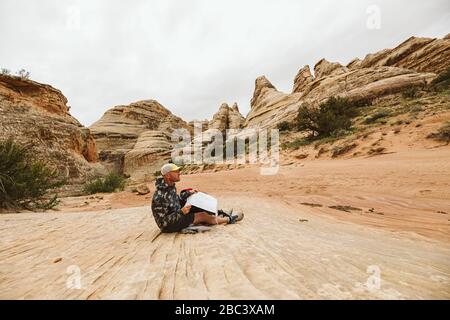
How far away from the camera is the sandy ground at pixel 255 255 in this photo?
59.2 inches

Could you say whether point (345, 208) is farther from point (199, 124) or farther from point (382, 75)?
point (199, 124)

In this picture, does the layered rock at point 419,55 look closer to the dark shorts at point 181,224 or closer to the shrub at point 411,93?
the shrub at point 411,93

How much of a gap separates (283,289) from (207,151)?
102 feet

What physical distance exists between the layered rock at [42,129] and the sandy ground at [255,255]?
37.4 feet

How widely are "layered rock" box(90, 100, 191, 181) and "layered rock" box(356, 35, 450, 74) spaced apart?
3118cm

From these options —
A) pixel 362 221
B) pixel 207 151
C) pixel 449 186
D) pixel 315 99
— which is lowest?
pixel 362 221

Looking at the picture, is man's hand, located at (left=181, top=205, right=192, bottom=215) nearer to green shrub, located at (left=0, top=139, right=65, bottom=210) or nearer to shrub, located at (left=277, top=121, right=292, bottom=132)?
green shrub, located at (left=0, top=139, right=65, bottom=210)

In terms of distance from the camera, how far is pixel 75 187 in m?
14.1

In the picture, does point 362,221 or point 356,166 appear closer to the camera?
point 362,221

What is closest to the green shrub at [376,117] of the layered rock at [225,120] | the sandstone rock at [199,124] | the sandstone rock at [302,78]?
the sandstone rock at [302,78]

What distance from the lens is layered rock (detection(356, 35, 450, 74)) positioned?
2509cm

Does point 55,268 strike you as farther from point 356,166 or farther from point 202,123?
point 202,123

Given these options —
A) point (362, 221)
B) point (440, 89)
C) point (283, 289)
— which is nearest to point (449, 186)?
point (362, 221)

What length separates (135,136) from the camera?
40406 mm
